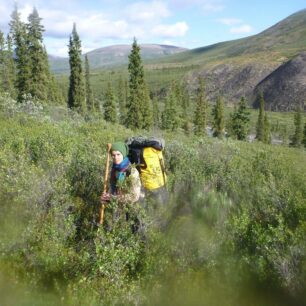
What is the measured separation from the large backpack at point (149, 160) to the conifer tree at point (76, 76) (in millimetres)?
49324

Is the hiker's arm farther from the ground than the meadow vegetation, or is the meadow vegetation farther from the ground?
the hiker's arm

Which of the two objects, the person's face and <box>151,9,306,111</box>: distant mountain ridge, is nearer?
the person's face

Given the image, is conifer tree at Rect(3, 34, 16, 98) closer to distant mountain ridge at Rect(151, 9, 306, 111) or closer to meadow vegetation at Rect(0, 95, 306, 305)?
meadow vegetation at Rect(0, 95, 306, 305)

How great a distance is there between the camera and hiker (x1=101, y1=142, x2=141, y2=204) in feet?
19.0

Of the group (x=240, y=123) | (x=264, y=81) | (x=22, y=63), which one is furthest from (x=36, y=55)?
(x=264, y=81)

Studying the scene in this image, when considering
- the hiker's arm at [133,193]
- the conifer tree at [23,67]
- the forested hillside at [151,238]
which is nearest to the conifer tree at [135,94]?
the conifer tree at [23,67]

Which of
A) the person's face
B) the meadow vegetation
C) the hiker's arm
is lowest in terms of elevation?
the meadow vegetation

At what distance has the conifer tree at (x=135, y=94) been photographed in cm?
5209

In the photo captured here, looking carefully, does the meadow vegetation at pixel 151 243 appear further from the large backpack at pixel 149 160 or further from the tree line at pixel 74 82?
the tree line at pixel 74 82

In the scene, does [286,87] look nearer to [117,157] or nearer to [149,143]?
[149,143]

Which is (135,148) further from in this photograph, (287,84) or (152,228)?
(287,84)

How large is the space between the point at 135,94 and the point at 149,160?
1908 inches

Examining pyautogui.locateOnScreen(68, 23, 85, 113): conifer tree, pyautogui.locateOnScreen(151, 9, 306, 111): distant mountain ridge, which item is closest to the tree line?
pyautogui.locateOnScreen(68, 23, 85, 113): conifer tree

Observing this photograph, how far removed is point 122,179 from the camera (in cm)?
595
